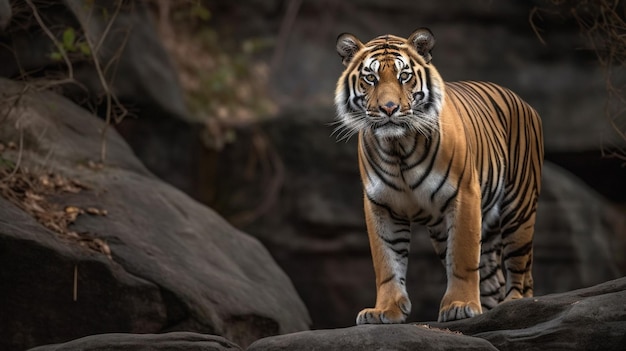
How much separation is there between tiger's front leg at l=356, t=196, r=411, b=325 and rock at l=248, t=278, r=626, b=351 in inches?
20.3

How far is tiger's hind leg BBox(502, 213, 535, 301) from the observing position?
5.85 m

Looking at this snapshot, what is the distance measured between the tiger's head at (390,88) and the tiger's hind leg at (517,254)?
1.20 meters

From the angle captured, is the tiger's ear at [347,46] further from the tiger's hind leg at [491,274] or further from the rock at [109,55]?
the rock at [109,55]

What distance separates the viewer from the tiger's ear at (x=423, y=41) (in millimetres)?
5094

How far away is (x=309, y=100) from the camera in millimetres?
12750

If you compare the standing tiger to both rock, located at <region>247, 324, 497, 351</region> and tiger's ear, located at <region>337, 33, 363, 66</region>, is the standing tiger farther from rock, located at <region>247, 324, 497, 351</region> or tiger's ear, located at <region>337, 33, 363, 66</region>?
rock, located at <region>247, 324, 497, 351</region>

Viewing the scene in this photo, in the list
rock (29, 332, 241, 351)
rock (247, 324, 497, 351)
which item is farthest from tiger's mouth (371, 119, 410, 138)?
rock (29, 332, 241, 351)

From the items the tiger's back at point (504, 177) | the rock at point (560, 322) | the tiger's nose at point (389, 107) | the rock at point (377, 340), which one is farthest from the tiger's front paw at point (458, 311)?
the tiger's nose at point (389, 107)

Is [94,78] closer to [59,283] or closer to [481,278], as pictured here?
[59,283]

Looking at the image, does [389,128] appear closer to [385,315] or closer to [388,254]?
[388,254]

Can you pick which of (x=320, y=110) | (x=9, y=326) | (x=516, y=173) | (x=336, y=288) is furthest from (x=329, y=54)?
(x=9, y=326)

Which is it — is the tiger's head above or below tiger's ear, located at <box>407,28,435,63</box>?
below

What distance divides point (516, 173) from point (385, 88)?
143 cm

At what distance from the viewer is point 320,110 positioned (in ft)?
34.0
